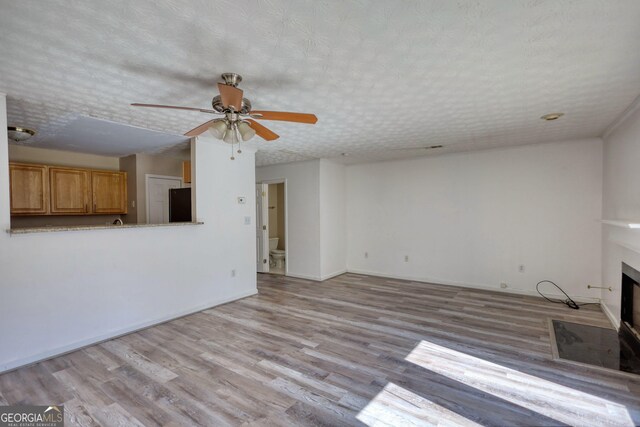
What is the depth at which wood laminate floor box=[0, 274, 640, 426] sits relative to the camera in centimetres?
197

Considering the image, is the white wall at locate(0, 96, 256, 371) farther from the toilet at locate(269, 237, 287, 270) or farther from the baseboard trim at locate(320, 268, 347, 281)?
the toilet at locate(269, 237, 287, 270)

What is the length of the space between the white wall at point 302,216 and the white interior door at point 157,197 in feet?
6.65

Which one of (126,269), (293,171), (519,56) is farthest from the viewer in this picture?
(293,171)

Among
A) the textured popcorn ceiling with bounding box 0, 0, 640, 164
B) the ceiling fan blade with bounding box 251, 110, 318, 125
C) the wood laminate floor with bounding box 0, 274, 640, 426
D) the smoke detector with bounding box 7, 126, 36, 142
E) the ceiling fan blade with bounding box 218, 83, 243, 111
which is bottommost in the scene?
the wood laminate floor with bounding box 0, 274, 640, 426

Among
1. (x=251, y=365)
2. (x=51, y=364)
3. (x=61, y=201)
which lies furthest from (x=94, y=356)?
(x=61, y=201)

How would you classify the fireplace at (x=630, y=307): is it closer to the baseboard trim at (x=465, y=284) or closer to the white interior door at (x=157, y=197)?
the baseboard trim at (x=465, y=284)

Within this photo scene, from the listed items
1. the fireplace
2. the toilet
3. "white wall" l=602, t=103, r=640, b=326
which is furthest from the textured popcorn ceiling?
the toilet

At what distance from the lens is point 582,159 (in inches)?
167

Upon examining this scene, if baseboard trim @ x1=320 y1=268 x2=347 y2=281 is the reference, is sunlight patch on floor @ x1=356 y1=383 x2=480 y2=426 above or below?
below

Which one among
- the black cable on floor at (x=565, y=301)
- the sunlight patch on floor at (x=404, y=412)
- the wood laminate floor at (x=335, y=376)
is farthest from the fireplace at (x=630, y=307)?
the sunlight patch on floor at (x=404, y=412)

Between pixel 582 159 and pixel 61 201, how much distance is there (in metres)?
7.48

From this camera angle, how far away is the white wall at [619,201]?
9.39 ft

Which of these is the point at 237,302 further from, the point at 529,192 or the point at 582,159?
the point at 582,159

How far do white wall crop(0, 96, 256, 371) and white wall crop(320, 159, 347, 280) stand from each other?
4.73 feet
